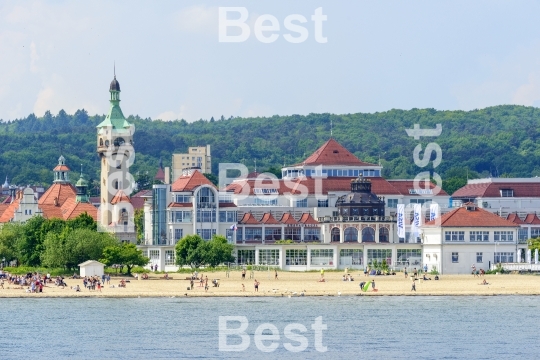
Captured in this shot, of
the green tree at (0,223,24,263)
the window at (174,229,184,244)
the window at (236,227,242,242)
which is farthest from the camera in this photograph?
the window at (236,227,242,242)

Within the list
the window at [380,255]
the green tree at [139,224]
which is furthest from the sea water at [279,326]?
the green tree at [139,224]

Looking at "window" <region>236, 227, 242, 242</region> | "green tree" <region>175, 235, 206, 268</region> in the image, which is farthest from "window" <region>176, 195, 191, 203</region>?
"green tree" <region>175, 235, 206, 268</region>

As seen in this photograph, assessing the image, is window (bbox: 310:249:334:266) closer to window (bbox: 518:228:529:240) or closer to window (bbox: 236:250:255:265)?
window (bbox: 236:250:255:265)

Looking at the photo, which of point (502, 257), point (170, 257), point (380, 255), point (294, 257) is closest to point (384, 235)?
point (380, 255)

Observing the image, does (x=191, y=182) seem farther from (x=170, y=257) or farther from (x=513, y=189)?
(x=513, y=189)

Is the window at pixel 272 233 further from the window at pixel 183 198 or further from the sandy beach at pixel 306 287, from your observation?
the sandy beach at pixel 306 287

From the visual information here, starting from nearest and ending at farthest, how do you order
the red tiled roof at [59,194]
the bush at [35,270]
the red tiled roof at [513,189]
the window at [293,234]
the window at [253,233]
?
the bush at [35,270] → the window at [253,233] → the window at [293,234] → the red tiled roof at [513,189] → the red tiled roof at [59,194]

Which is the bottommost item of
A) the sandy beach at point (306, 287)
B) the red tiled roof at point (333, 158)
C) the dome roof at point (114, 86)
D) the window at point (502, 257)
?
the sandy beach at point (306, 287)
